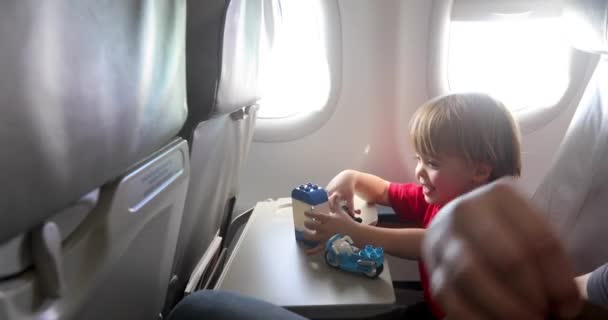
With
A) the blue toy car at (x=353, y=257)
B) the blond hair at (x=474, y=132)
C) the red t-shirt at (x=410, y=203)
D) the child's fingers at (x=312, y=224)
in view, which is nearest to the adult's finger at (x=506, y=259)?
the blue toy car at (x=353, y=257)

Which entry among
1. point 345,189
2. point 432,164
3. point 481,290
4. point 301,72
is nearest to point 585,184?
point 432,164

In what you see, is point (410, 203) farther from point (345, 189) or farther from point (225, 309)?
point (225, 309)

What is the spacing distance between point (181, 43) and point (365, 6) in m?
1.11

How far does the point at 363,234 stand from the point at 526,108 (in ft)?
3.51

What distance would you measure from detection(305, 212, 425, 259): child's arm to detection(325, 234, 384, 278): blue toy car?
0.04 meters

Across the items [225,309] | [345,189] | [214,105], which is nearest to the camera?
[225,309]

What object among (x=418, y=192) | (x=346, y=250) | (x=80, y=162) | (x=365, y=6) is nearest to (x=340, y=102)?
(x=365, y=6)

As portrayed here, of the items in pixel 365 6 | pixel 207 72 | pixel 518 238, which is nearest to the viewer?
pixel 518 238

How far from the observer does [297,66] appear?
182cm

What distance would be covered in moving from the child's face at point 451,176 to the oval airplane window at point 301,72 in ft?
1.98

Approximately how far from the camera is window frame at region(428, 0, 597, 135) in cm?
164

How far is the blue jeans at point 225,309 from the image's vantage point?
A: 2.31 feet

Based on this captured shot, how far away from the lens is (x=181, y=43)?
663mm

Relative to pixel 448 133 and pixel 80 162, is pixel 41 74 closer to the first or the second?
pixel 80 162
